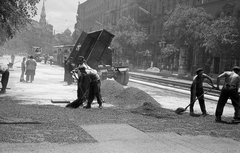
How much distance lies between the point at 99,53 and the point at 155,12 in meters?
35.7

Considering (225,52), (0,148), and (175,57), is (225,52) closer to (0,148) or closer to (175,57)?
(175,57)

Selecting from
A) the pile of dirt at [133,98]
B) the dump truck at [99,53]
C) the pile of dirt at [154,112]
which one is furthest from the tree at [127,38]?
the pile of dirt at [154,112]

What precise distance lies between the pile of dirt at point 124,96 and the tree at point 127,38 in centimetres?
3269

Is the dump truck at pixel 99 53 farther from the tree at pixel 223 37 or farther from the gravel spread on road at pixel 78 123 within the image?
the tree at pixel 223 37

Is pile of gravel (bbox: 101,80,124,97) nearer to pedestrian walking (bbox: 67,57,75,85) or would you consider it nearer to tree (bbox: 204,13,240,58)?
pedestrian walking (bbox: 67,57,75,85)

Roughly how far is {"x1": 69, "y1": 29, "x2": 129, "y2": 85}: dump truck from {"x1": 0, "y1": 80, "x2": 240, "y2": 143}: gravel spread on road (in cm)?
951

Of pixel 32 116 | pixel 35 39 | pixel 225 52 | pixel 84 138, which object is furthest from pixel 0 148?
pixel 35 39

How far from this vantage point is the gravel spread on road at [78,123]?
20.1ft

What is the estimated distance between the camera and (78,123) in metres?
7.55

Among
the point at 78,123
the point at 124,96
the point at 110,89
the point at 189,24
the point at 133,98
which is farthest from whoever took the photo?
the point at 189,24

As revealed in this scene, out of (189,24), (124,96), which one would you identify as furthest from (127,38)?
(124,96)

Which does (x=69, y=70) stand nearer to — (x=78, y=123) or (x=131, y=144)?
(x=78, y=123)

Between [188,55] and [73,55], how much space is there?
88.6ft

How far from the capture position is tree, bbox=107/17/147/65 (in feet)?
156
